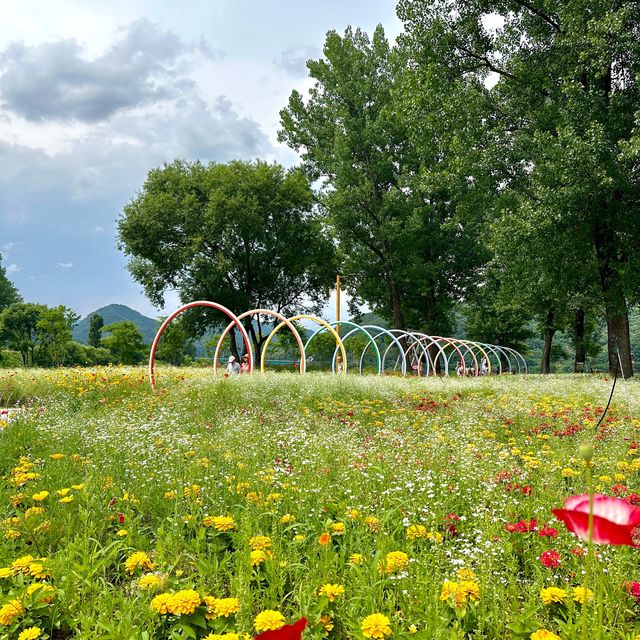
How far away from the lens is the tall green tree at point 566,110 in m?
15.6

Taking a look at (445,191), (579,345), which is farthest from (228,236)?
(579,345)

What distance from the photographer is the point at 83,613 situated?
2.52 metres

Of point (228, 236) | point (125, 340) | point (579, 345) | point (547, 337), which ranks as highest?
point (228, 236)

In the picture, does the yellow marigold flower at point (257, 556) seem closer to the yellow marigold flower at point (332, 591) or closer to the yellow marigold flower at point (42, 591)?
the yellow marigold flower at point (332, 591)

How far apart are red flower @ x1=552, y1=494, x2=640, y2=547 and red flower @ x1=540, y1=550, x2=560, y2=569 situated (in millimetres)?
2124

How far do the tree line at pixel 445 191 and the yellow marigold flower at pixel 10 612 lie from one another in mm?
16330

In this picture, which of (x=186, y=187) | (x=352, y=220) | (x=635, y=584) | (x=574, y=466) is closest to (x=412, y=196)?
(x=352, y=220)

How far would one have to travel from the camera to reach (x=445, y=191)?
3222 cm

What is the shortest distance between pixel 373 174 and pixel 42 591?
1190 inches

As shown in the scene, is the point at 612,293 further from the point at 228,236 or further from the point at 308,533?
the point at 228,236

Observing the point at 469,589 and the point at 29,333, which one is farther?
the point at 29,333

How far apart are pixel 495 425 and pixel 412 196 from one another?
1004 inches

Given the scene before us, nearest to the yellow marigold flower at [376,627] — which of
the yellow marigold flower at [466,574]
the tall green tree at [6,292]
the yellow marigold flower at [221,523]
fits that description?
the yellow marigold flower at [466,574]

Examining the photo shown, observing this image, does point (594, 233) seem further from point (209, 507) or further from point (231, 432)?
point (209, 507)
